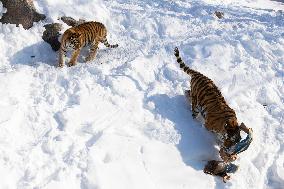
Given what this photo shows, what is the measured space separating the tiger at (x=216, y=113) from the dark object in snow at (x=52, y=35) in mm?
2792

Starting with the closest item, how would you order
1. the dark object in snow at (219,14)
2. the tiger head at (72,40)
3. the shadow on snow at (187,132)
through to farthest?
1. the shadow on snow at (187,132)
2. the tiger head at (72,40)
3. the dark object in snow at (219,14)

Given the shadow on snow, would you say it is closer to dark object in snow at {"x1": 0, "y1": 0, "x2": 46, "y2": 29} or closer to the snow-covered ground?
the snow-covered ground

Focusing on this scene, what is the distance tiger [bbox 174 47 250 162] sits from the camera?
22.4 feet

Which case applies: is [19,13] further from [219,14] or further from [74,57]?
[219,14]

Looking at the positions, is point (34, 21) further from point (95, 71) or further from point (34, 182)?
point (34, 182)

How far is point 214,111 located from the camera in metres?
7.22

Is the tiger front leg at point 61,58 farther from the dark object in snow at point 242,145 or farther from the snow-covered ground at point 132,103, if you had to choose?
the dark object in snow at point 242,145

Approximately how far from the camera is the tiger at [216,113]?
684 centimetres

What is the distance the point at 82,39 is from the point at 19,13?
1596mm

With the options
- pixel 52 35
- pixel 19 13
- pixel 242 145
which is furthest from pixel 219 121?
pixel 19 13

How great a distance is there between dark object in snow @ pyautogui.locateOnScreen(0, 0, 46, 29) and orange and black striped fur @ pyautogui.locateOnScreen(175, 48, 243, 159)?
3.57m

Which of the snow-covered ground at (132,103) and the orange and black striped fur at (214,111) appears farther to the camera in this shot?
the orange and black striped fur at (214,111)

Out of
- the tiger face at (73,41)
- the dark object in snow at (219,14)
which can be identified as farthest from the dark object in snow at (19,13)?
the dark object in snow at (219,14)

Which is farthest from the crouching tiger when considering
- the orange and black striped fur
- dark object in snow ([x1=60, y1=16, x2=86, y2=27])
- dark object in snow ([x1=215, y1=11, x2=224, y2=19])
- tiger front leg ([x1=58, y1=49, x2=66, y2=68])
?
dark object in snow ([x1=215, y1=11, x2=224, y2=19])
